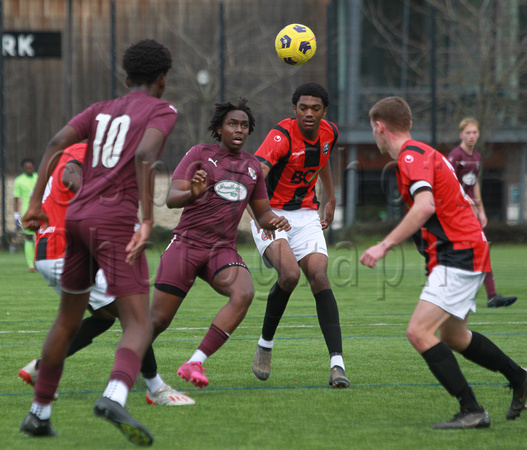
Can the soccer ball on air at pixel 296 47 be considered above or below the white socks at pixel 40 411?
above

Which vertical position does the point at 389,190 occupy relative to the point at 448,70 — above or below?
below

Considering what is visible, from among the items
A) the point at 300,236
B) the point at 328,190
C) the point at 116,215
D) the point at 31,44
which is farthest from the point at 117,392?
the point at 31,44

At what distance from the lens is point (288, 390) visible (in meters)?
5.71

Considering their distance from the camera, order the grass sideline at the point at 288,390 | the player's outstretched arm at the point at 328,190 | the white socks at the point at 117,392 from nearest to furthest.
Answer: the white socks at the point at 117,392 → the grass sideline at the point at 288,390 → the player's outstretched arm at the point at 328,190

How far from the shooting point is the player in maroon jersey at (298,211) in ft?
20.8

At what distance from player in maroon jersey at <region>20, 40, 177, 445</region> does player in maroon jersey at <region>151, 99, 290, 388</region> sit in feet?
3.46

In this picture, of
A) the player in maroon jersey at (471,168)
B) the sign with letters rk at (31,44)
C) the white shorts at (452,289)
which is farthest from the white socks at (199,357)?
the sign with letters rk at (31,44)

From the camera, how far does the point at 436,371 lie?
4.61m

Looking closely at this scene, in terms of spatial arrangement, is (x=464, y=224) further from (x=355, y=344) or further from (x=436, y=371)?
(x=355, y=344)

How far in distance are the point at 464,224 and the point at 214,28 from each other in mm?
22337

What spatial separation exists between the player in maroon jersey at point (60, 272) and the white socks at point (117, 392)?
108cm

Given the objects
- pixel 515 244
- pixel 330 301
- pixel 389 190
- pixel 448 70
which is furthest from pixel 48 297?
pixel 448 70

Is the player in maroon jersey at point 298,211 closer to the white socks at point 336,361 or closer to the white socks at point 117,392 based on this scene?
the white socks at point 336,361

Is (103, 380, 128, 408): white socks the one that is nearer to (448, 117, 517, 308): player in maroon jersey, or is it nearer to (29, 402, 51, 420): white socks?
(29, 402, 51, 420): white socks
